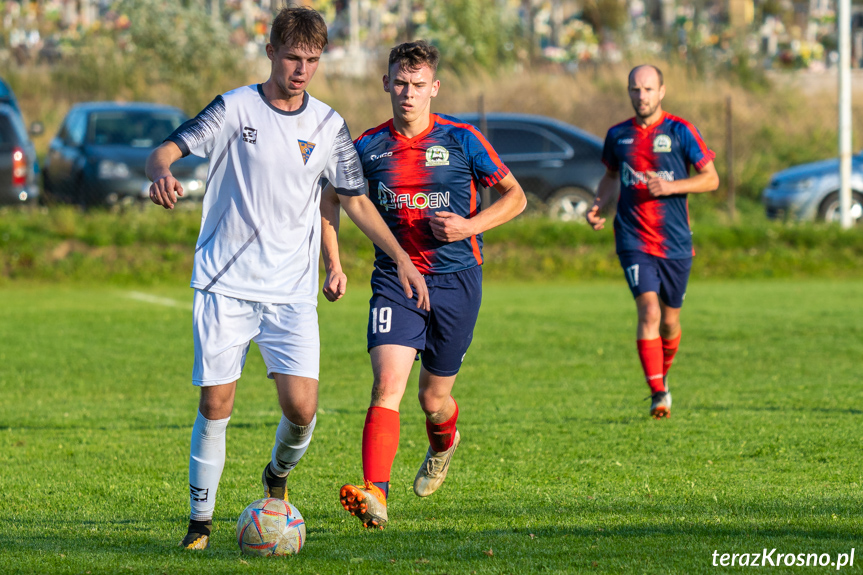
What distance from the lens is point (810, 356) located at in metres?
10.9

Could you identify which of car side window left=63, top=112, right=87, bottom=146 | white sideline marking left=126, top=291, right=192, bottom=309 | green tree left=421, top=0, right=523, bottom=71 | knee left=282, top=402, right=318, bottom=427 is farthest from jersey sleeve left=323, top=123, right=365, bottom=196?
green tree left=421, top=0, right=523, bottom=71

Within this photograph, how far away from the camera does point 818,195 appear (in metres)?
20.2

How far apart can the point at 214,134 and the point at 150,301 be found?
11.4 meters

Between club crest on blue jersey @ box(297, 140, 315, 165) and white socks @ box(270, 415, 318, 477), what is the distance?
1125 mm

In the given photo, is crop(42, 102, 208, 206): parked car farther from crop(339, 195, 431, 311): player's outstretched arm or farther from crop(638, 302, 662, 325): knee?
crop(339, 195, 431, 311): player's outstretched arm

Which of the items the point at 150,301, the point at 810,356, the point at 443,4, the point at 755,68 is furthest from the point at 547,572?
the point at 443,4

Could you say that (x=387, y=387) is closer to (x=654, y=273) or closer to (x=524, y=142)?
(x=654, y=273)

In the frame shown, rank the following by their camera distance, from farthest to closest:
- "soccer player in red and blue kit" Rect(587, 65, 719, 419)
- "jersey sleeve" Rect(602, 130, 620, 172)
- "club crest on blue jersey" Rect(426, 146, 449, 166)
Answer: "jersey sleeve" Rect(602, 130, 620, 172) < "soccer player in red and blue kit" Rect(587, 65, 719, 419) < "club crest on blue jersey" Rect(426, 146, 449, 166)

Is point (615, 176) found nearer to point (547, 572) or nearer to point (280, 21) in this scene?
point (280, 21)

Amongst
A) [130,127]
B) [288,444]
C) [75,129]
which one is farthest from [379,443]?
[75,129]

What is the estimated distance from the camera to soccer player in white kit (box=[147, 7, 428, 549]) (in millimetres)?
4766

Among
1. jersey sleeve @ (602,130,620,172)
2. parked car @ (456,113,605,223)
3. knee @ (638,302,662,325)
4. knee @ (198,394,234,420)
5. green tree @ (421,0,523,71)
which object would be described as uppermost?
green tree @ (421,0,523,71)

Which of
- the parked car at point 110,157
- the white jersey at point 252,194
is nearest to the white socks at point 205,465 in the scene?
the white jersey at point 252,194

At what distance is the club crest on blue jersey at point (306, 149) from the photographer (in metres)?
4.88
